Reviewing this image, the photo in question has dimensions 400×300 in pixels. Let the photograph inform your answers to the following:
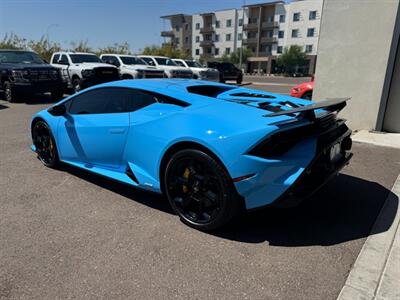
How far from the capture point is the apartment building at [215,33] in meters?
74.4

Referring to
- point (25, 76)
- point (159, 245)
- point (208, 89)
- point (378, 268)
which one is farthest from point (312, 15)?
point (159, 245)

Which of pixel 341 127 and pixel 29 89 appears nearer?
pixel 341 127

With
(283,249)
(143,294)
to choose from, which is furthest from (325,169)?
(143,294)

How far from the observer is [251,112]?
2984 millimetres

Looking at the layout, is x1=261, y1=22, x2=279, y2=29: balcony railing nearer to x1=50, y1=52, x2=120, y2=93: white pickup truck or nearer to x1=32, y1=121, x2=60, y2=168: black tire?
x1=50, y1=52, x2=120, y2=93: white pickup truck

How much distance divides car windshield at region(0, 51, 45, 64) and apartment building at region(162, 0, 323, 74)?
160 feet

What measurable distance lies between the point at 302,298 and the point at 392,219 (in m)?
1.68

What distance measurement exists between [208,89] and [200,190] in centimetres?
160

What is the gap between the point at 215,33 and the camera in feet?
255

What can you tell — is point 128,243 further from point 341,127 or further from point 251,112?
point 341,127

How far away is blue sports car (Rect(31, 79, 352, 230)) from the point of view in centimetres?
262

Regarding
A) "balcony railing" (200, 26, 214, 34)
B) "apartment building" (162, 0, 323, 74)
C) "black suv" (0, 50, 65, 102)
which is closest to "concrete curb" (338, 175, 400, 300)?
"black suv" (0, 50, 65, 102)

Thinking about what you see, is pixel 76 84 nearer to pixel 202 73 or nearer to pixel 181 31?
pixel 202 73

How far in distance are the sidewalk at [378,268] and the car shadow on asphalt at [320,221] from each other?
67mm
